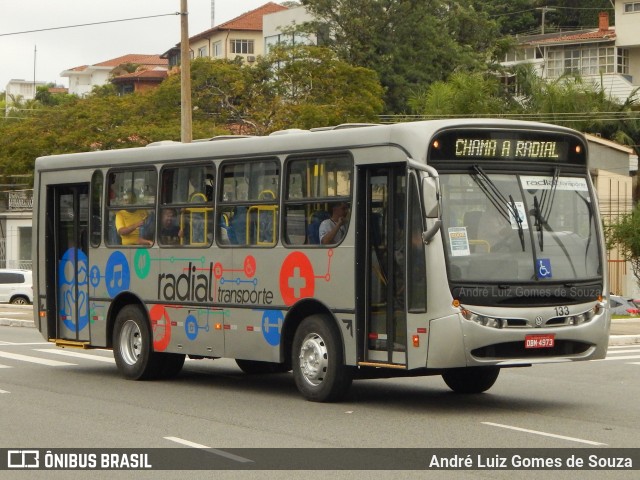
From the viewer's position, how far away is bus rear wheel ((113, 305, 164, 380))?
687 inches

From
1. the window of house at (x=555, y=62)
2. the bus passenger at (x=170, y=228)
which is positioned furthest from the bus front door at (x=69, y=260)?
the window of house at (x=555, y=62)

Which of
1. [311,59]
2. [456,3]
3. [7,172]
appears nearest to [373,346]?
[311,59]

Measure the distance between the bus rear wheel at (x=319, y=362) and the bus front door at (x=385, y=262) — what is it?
479mm

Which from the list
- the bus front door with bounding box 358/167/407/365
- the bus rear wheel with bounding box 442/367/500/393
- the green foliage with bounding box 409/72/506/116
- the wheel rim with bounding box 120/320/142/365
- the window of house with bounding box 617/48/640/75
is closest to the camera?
the bus front door with bounding box 358/167/407/365

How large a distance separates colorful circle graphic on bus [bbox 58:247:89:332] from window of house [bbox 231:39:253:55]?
8316cm

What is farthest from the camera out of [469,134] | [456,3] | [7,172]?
[456,3]

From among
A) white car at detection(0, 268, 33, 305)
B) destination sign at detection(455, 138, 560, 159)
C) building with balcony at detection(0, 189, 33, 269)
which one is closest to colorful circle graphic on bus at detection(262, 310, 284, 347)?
destination sign at detection(455, 138, 560, 159)

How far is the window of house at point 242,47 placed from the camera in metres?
101

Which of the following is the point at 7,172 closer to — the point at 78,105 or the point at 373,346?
the point at 78,105

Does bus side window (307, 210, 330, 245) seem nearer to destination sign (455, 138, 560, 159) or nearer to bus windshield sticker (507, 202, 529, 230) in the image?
destination sign (455, 138, 560, 159)

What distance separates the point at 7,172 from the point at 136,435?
183ft

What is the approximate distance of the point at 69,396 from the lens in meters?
15.6

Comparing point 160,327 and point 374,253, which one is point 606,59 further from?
point 374,253

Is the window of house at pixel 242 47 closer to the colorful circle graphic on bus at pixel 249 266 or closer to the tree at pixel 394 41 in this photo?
the tree at pixel 394 41
